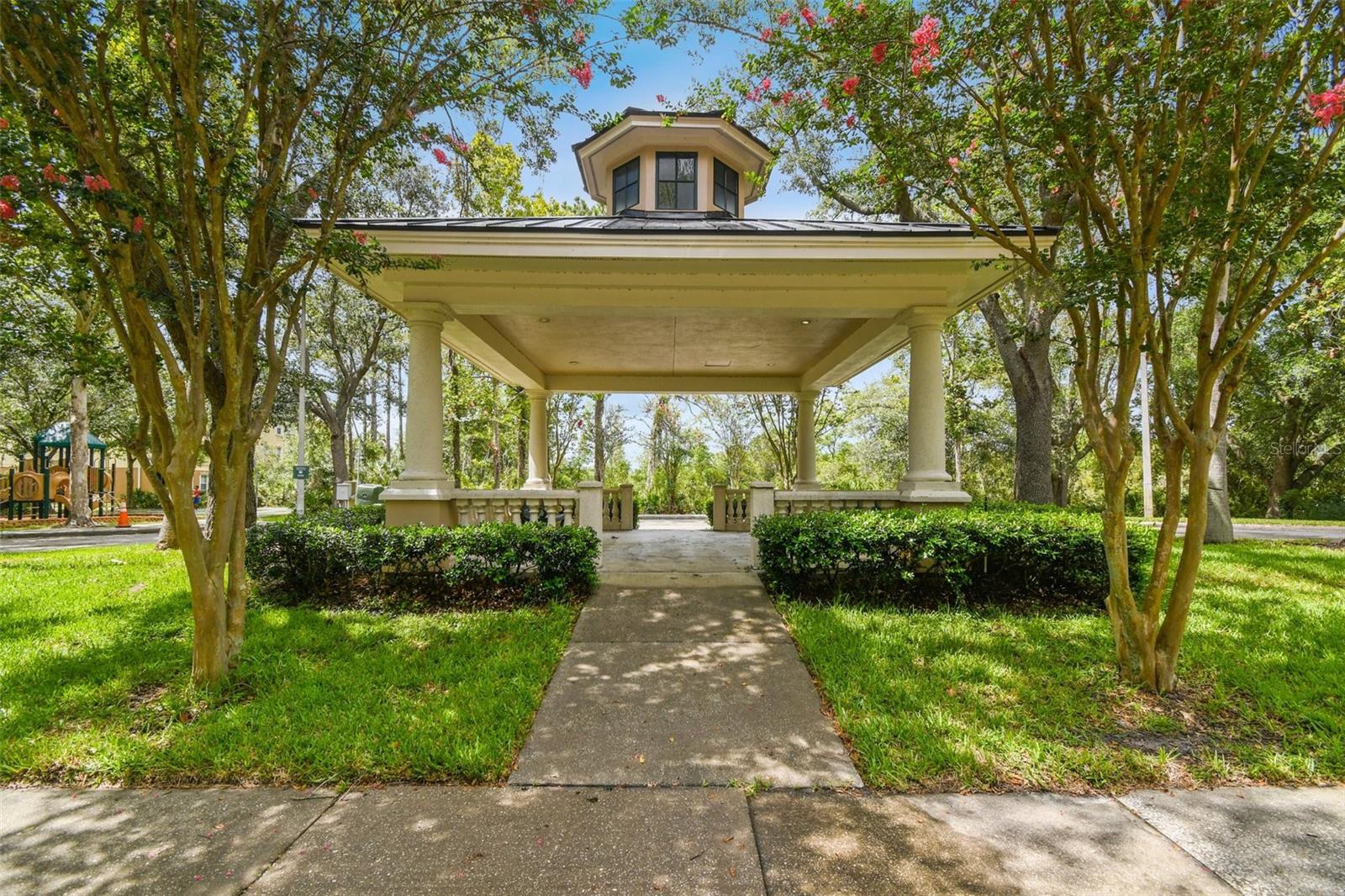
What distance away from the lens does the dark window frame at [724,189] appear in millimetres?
9641

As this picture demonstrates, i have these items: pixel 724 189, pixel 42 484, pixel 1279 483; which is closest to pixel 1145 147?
pixel 724 189

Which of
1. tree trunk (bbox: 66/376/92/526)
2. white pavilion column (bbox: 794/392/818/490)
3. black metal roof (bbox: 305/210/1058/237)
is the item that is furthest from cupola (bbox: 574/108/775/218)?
tree trunk (bbox: 66/376/92/526)

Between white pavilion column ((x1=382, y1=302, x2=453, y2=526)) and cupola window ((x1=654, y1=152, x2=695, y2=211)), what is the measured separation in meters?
4.84

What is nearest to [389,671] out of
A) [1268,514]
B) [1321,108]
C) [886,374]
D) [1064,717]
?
[1064,717]

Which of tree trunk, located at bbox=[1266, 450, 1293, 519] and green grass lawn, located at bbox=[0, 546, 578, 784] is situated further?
tree trunk, located at bbox=[1266, 450, 1293, 519]

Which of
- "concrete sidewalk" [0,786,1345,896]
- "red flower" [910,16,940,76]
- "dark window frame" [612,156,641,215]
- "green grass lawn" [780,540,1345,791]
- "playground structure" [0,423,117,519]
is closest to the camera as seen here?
"concrete sidewalk" [0,786,1345,896]

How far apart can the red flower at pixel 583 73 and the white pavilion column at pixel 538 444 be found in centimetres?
707

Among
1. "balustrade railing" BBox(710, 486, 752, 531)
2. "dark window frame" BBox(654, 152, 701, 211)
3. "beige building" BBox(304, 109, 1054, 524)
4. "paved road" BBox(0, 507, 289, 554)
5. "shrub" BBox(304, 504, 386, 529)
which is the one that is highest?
"dark window frame" BBox(654, 152, 701, 211)

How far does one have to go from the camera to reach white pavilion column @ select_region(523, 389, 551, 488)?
1070cm

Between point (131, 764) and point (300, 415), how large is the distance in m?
16.9

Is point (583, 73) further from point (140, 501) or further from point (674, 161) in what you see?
point (140, 501)

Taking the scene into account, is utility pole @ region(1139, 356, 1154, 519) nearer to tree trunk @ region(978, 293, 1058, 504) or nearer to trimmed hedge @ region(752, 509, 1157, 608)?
tree trunk @ region(978, 293, 1058, 504)

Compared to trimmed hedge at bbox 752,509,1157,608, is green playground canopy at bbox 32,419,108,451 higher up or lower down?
higher up

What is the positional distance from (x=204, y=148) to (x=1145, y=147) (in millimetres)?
5730
